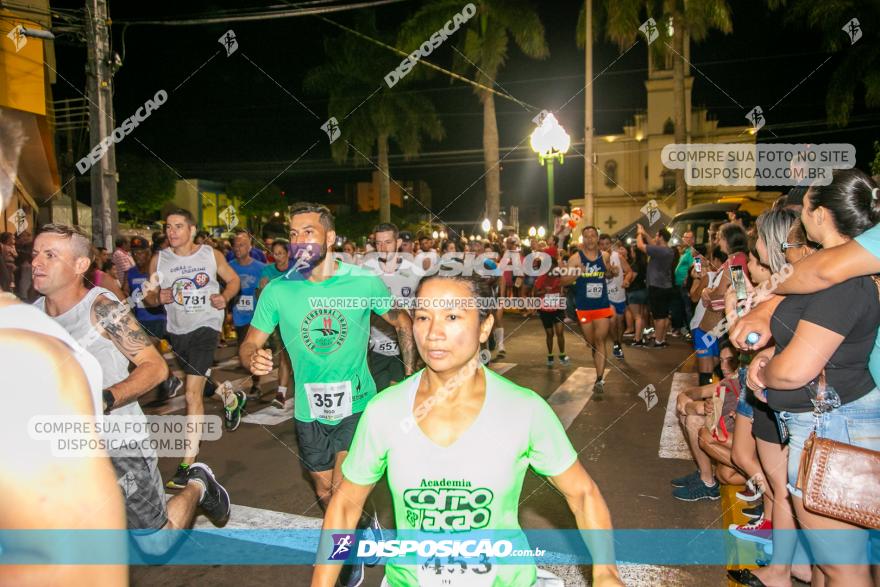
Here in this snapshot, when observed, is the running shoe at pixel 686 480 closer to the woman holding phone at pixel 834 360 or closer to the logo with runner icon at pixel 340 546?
the woman holding phone at pixel 834 360

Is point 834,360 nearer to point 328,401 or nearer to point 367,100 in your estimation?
point 328,401

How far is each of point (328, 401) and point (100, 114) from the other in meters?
11.1

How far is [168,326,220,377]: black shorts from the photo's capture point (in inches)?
236

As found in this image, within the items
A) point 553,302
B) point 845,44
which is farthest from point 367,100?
point 553,302

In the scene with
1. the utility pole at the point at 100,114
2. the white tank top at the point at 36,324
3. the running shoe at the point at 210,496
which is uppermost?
the utility pole at the point at 100,114

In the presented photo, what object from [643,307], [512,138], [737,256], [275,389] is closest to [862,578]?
[737,256]

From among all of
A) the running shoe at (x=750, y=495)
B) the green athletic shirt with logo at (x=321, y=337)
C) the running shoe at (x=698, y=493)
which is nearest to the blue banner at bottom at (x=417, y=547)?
the running shoe at (x=750, y=495)

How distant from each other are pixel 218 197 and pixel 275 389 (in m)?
56.7

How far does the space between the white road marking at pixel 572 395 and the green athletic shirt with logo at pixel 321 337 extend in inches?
150

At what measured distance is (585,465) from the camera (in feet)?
19.1

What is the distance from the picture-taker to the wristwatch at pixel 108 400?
291cm

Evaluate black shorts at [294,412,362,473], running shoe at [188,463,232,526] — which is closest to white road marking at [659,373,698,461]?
black shorts at [294,412,362,473]

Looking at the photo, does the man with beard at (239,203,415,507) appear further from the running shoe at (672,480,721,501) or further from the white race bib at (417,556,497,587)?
the running shoe at (672,480,721,501)

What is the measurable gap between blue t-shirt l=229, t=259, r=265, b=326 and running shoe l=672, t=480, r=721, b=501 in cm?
630
